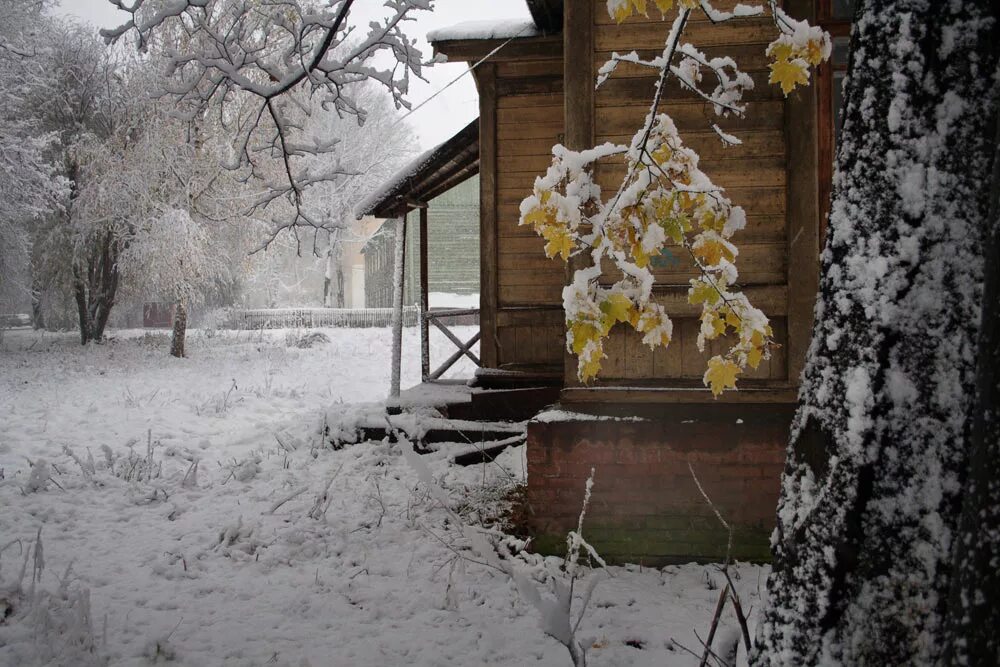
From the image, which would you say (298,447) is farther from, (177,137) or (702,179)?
(177,137)

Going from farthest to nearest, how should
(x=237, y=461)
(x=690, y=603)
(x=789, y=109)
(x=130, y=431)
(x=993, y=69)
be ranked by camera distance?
(x=130, y=431) < (x=237, y=461) < (x=789, y=109) < (x=690, y=603) < (x=993, y=69)

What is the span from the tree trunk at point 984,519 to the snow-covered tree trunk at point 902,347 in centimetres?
16

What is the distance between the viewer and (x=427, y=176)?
7496mm

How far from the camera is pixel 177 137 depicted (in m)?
14.8

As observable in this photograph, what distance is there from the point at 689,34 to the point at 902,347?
11.6 ft

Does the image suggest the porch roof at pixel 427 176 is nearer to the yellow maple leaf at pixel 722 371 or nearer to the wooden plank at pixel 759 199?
the wooden plank at pixel 759 199

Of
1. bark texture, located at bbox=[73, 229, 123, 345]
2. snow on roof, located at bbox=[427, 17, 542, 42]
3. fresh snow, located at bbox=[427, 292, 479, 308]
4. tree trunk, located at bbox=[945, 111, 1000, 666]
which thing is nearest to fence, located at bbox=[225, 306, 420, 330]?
fresh snow, located at bbox=[427, 292, 479, 308]

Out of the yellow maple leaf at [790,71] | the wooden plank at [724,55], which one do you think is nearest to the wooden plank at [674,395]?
the wooden plank at [724,55]

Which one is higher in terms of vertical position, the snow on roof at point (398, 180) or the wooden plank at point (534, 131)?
the wooden plank at point (534, 131)

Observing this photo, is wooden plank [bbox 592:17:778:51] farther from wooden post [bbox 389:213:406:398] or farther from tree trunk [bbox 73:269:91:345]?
tree trunk [bbox 73:269:91:345]

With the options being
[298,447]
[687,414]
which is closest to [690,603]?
[687,414]

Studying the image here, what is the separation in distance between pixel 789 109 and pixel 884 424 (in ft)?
11.2

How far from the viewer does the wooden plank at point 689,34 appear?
430 centimetres

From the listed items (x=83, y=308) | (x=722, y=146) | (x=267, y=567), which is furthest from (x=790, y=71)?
→ (x=83, y=308)
